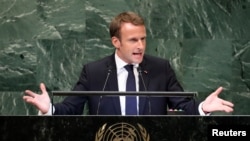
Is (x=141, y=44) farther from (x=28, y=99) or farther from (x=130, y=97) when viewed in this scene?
(x=28, y=99)

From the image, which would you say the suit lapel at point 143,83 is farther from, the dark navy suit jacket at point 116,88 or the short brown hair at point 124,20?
the short brown hair at point 124,20

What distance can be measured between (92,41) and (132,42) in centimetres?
193

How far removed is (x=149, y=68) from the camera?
3799 mm

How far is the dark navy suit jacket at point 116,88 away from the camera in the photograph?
3514 millimetres

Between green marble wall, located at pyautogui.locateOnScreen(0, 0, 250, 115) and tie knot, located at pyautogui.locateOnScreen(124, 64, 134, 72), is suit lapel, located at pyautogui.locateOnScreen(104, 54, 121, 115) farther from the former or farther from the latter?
green marble wall, located at pyautogui.locateOnScreen(0, 0, 250, 115)

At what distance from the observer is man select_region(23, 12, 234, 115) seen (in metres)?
3.55

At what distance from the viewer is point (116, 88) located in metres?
3.66

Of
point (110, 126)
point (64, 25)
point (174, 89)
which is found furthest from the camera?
point (64, 25)

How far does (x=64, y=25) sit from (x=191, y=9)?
1.29 meters

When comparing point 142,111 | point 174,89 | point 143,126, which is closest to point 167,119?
point 143,126

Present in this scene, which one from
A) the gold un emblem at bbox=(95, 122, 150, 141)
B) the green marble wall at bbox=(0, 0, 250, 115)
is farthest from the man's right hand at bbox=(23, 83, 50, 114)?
the green marble wall at bbox=(0, 0, 250, 115)

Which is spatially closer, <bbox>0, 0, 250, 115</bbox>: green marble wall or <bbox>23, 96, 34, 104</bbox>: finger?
<bbox>23, 96, 34, 104</bbox>: finger

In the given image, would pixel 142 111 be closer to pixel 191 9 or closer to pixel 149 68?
pixel 149 68

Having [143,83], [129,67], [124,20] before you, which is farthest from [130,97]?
[124,20]
